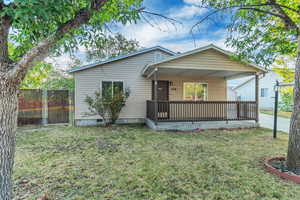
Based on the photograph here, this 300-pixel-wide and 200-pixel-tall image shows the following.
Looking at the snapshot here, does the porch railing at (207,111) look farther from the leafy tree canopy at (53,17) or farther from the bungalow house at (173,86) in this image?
the leafy tree canopy at (53,17)

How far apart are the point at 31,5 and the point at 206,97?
30.7 ft

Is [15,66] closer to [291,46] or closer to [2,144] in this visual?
[2,144]

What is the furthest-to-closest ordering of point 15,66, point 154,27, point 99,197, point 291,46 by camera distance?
point 291,46 < point 154,27 < point 99,197 < point 15,66

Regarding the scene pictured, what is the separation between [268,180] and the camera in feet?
9.04

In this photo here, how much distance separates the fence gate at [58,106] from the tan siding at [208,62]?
596 centimetres

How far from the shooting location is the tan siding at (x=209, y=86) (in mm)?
8922

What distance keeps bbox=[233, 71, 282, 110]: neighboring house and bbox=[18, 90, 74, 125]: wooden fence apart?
18.3 m

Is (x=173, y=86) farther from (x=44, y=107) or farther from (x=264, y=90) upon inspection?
(x=264, y=90)

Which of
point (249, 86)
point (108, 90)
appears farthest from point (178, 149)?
point (249, 86)

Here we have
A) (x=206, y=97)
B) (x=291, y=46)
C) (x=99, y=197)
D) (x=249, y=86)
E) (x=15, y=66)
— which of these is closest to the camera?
(x=15, y=66)

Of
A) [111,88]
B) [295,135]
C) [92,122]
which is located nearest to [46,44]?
[295,135]

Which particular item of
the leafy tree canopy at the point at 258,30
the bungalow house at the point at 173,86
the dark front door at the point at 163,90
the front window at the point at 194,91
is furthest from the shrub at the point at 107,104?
the leafy tree canopy at the point at 258,30

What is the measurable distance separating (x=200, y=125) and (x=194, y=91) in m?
2.87

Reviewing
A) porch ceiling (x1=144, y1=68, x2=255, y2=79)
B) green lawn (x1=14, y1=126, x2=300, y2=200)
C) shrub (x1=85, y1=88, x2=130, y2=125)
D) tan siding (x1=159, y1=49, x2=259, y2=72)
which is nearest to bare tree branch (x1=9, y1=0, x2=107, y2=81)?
green lawn (x1=14, y1=126, x2=300, y2=200)
